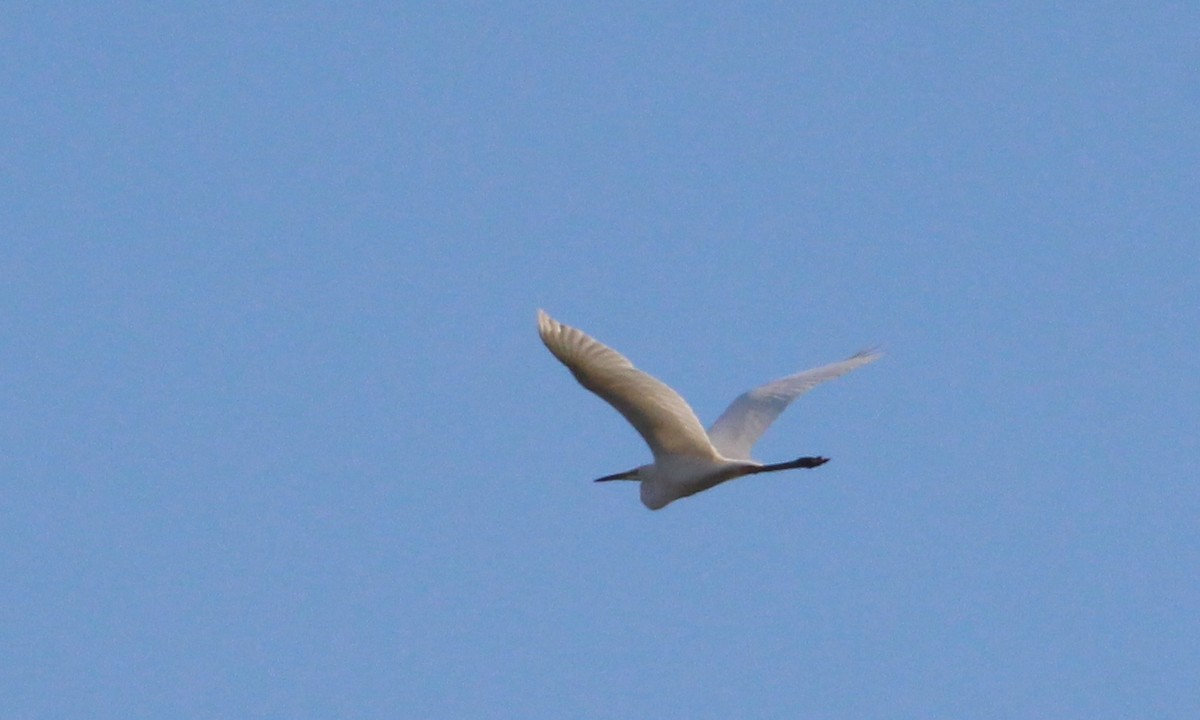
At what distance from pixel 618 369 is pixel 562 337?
0.62 m

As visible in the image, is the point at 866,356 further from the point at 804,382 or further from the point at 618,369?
the point at 618,369

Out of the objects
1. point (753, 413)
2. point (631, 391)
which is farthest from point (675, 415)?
point (753, 413)

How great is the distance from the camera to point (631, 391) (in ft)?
57.1

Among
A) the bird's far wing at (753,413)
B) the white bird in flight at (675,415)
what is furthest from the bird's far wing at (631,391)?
the bird's far wing at (753,413)

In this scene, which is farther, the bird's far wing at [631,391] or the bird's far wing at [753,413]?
the bird's far wing at [753,413]

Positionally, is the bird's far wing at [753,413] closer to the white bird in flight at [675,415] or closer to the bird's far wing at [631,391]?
the white bird in flight at [675,415]

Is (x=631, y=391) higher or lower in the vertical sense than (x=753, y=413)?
lower

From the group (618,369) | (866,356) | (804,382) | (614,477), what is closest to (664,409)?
(618,369)

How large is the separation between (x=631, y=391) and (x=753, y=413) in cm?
415

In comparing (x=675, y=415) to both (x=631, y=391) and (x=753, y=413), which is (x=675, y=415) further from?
(x=753, y=413)

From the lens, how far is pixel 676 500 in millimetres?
19641

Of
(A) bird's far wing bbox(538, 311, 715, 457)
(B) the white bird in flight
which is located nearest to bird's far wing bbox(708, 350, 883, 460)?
(B) the white bird in flight

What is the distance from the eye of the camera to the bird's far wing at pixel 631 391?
54.5ft

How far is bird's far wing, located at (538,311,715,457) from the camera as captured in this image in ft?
54.5
